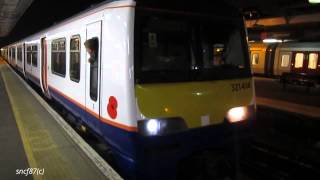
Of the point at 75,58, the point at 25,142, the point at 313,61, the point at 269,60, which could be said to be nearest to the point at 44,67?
the point at 75,58

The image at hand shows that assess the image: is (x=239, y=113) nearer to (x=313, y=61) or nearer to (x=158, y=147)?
(x=158, y=147)

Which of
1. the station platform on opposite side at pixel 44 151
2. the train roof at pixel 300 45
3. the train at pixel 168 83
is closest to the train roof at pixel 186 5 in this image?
the train at pixel 168 83

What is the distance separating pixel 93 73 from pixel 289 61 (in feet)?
57.9

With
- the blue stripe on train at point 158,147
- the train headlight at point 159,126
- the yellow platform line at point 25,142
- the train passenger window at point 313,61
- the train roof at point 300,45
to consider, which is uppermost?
the train roof at point 300,45

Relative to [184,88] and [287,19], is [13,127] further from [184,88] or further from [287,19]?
[287,19]

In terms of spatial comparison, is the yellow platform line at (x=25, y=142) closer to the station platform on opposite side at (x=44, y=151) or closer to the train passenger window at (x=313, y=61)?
the station platform on opposite side at (x=44, y=151)

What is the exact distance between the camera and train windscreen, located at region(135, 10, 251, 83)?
4.36 m

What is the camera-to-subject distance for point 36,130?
720 cm

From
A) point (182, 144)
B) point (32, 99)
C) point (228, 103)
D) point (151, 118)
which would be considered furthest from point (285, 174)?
point (32, 99)

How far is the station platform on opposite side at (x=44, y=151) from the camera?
481cm

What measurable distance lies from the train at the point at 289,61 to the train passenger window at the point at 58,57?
36.5 ft

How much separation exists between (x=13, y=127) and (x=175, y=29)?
4.62 metres

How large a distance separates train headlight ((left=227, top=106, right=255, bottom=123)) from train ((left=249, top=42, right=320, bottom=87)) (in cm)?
1171

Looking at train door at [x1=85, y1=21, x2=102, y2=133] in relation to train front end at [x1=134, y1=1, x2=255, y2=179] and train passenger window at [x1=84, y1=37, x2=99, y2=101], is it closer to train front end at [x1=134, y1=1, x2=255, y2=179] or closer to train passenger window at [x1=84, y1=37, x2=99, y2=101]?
train passenger window at [x1=84, y1=37, x2=99, y2=101]
